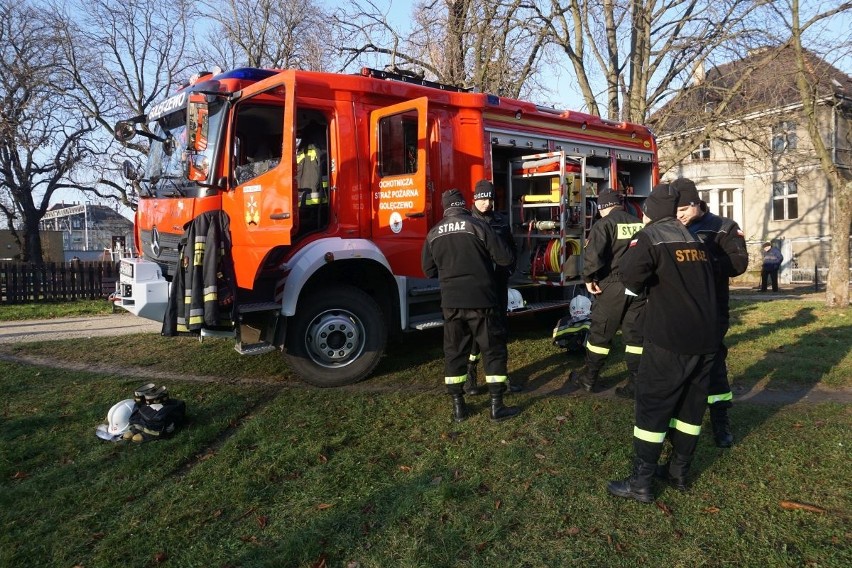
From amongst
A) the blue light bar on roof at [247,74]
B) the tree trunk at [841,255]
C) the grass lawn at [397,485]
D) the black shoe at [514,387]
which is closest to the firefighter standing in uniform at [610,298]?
the grass lawn at [397,485]

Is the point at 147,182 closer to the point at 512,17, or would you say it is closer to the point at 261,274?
the point at 261,274

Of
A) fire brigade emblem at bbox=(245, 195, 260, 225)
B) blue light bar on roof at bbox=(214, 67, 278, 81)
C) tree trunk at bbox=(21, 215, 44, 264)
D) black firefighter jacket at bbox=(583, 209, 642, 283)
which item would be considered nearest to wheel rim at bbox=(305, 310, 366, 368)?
fire brigade emblem at bbox=(245, 195, 260, 225)

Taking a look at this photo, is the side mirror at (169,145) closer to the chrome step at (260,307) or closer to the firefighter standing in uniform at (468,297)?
the chrome step at (260,307)

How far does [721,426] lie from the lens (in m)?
4.10

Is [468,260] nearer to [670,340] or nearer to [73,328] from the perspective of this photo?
[670,340]

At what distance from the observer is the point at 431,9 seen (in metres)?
15.5

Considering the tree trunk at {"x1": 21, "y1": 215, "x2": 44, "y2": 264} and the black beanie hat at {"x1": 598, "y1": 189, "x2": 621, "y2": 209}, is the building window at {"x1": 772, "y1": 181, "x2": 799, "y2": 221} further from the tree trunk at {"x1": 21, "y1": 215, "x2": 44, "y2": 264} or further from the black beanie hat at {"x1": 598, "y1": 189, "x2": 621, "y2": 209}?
the tree trunk at {"x1": 21, "y1": 215, "x2": 44, "y2": 264}

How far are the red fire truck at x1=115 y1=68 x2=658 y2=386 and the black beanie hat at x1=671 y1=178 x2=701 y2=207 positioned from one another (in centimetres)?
243

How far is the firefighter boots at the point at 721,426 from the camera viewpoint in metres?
4.06

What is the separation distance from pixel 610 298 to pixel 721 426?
1.53 m

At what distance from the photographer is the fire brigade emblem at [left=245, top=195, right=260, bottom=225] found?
5.42 m

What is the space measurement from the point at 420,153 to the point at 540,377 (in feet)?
8.30

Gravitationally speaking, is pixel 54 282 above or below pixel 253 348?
above

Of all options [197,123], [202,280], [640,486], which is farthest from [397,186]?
[640,486]
